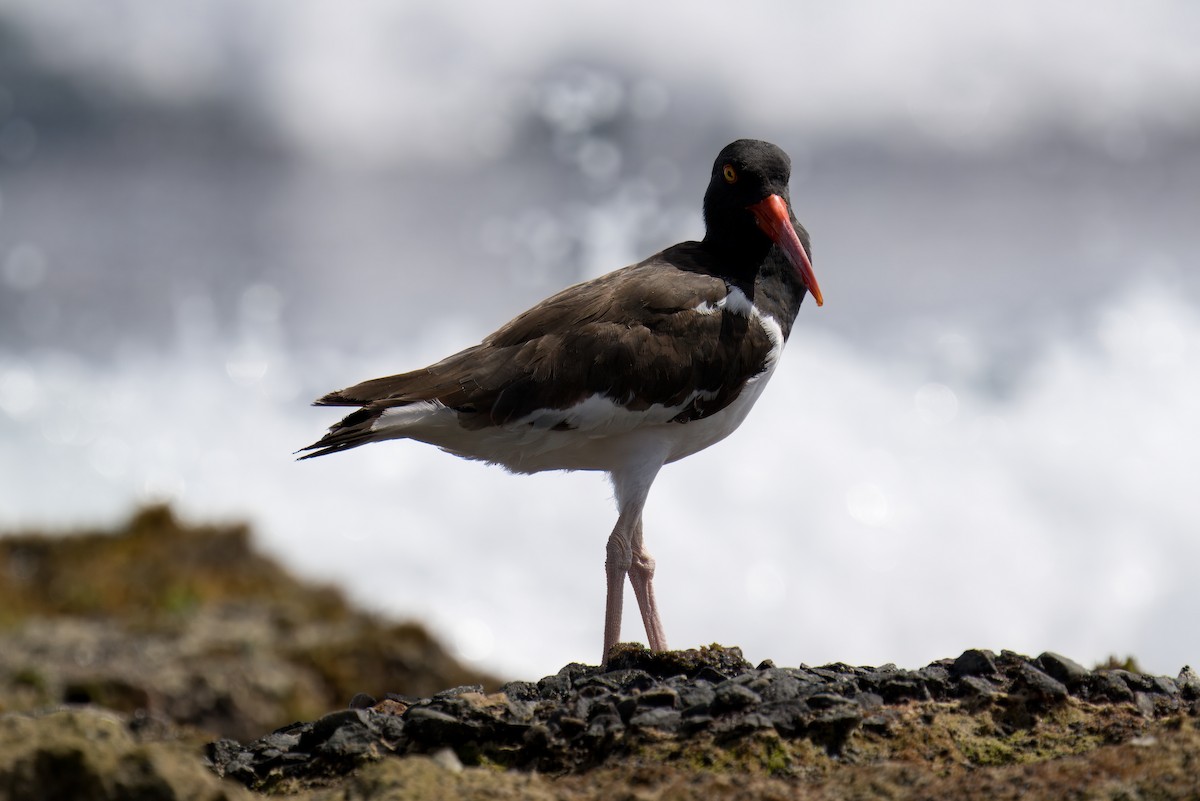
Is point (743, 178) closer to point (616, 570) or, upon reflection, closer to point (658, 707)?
point (616, 570)

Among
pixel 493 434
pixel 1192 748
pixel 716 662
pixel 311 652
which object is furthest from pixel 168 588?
pixel 1192 748

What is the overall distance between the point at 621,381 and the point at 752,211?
2.00 meters

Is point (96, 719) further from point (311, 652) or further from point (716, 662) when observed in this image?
point (311, 652)

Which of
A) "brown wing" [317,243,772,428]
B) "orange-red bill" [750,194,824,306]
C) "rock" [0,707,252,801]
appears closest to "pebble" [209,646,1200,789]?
"rock" [0,707,252,801]

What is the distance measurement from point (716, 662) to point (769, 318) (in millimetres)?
3282

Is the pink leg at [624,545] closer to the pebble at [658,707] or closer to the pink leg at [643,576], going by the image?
the pink leg at [643,576]

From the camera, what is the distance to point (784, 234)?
399 inches

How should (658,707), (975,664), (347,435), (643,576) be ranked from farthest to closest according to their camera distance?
(643,576) → (347,435) → (975,664) → (658,707)

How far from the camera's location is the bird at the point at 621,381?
9047 millimetres

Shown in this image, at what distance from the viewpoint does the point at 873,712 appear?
6.72 metres

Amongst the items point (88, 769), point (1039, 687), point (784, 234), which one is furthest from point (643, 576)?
point (88, 769)

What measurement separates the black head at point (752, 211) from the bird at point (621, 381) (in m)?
0.02

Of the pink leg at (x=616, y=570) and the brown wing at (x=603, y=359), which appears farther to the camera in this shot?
the pink leg at (x=616, y=570)

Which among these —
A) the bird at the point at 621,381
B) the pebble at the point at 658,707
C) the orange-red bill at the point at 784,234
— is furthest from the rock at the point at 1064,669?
the orange-red bill at the point at 784,234
